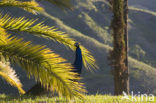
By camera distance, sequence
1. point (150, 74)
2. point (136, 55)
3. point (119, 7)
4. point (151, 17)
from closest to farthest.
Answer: point (119, 7) → point (150, 74) → point (136, 55) → point (151, 17)

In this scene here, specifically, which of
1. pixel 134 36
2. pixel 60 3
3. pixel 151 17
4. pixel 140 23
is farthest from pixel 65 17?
pixel 60 3

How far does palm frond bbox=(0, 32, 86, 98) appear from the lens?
162 inches

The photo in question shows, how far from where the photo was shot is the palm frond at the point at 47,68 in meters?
4.12

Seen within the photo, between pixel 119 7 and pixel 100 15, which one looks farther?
pixel 100 15

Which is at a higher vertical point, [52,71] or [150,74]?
[52,71]

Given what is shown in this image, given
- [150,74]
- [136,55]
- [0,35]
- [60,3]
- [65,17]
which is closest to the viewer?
[0,35]

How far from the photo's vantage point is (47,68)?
4203 mm

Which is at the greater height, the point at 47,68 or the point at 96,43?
the point at 96,43

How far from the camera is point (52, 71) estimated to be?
13.7 ft

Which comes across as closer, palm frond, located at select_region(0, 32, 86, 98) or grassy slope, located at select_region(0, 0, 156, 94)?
palm frond, located at select_region(0, 32, 86, 98)

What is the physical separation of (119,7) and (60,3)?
4.09 metres

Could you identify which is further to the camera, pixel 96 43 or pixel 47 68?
pixel 96 43

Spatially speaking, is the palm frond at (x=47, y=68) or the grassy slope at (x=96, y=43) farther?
the grassy slope at (x=96, y=43)

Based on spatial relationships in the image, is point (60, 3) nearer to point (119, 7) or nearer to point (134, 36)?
point (119, 7)
